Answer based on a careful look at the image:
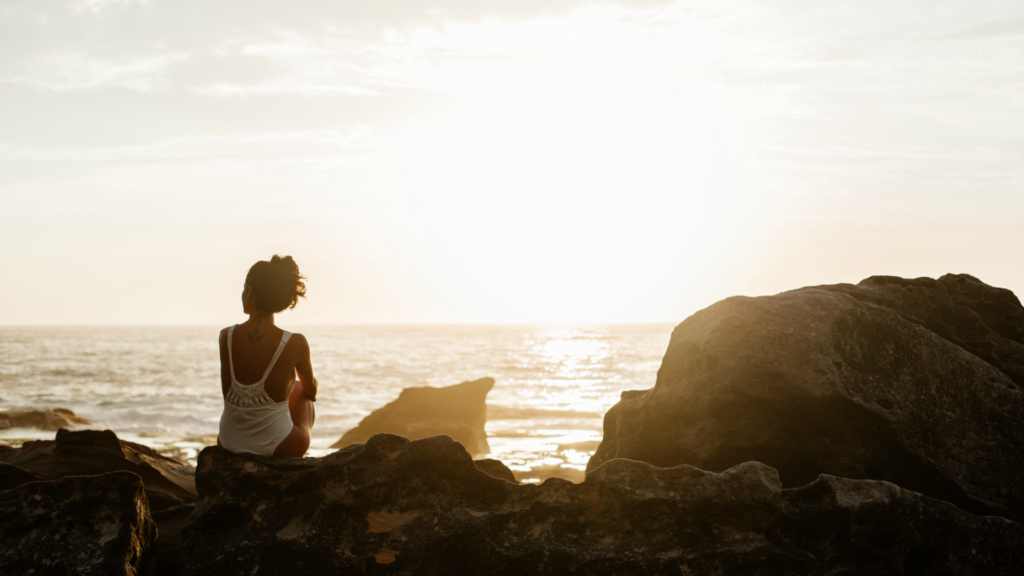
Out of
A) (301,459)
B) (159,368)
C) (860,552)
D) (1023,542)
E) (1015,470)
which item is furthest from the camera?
(159,368)

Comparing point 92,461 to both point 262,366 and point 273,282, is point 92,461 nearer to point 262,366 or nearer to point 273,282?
point 262,366

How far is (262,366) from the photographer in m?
5.02

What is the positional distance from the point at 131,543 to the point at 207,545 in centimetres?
42

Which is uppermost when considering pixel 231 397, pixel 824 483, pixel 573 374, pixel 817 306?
pixel 817 306

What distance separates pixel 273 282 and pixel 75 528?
1.92 meters

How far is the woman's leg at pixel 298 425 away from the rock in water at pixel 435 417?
9.48 meters

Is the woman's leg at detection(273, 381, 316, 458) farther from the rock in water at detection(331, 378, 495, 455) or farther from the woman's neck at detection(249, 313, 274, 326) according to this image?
the rock in water at detection(331, 378, 495, 455)

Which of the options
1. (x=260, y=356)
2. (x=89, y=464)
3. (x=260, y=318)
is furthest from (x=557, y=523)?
(x=89, y=464)

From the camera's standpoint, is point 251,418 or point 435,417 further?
point 435,417

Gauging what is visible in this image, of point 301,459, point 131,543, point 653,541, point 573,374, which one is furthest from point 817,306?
point 573,374

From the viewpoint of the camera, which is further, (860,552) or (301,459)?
(301,459)

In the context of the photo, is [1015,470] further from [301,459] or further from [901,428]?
[301,459]

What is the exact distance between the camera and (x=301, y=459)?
4.74 m

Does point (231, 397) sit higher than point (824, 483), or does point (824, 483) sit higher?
point (231, 397)
